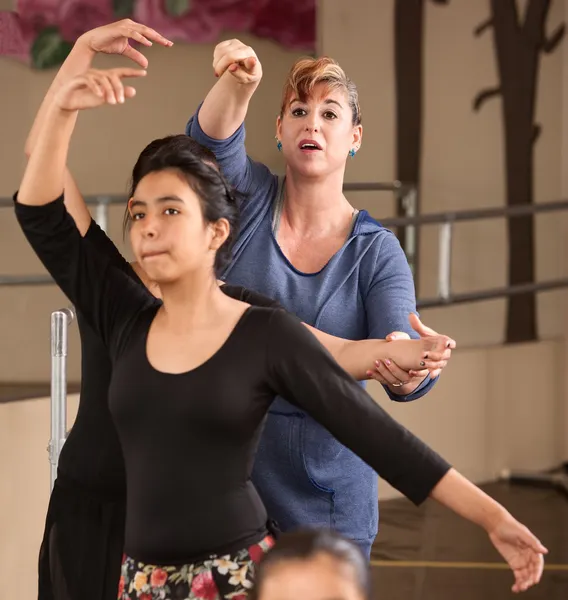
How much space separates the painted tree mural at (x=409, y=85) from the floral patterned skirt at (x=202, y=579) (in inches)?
212

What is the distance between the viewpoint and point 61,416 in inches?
137

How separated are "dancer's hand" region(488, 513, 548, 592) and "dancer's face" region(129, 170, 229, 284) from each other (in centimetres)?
57

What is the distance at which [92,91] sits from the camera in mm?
1801

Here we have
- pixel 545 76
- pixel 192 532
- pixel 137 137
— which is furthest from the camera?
pixel 545 76

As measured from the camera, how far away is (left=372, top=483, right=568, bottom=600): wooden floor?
470 cm

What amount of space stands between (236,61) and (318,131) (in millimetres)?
316

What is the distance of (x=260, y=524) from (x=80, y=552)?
0.50 meters

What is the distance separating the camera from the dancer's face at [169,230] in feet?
6.03

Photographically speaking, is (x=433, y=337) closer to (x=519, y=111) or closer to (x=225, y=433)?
(x=225, y=433)

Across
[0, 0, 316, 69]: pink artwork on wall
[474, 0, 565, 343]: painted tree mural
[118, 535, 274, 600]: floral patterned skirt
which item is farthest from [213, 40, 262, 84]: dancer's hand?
[474, 0, 565, 343]: painted tree mural

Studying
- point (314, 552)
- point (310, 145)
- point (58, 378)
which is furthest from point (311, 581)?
point (58, 378)

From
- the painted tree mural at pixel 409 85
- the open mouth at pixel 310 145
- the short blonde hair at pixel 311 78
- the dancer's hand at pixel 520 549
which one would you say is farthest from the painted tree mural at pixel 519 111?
the dancer's hand at pixel 520 549

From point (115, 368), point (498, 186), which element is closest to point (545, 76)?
point (498, 186)

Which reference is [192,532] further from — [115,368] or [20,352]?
[20,352]
